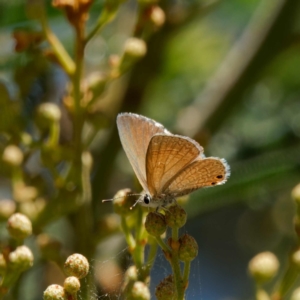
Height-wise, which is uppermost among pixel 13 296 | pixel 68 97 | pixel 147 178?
pixel 68 97

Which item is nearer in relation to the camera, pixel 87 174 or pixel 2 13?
pixel 87 174

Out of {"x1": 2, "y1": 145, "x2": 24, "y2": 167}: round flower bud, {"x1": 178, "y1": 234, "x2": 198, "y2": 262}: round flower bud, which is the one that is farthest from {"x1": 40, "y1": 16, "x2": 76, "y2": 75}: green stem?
{"x1": 178, "y1": 234, "x2": 198, "y2": 262}: round flower bud

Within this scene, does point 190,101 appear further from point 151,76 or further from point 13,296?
point 13,296

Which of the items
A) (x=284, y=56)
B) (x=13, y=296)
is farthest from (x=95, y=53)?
(x=13, y=296)

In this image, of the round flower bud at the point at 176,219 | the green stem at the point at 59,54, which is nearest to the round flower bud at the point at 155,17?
the green stem at the point at 59,54

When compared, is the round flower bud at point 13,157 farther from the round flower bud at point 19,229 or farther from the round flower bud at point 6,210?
the round flower bud at point 19,229

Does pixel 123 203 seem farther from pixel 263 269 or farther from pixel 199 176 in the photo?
pixel 263 269

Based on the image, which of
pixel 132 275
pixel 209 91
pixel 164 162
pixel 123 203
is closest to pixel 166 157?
pixel 164 162
